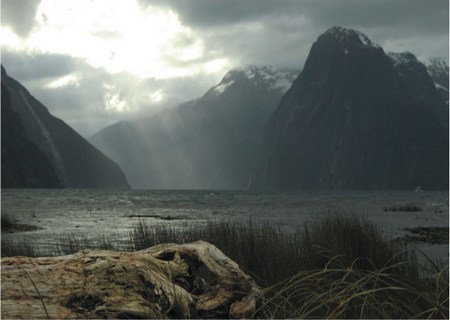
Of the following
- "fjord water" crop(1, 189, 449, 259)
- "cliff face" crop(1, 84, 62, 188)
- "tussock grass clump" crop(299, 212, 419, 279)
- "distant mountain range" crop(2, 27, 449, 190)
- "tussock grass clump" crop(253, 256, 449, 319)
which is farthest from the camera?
"distant mountain range" crop(2, 27, 449, 190)

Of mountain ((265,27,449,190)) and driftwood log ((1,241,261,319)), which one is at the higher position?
mountain ((265,27,449,190))

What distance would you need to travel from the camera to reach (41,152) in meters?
116

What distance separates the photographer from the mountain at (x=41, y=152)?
107 metres

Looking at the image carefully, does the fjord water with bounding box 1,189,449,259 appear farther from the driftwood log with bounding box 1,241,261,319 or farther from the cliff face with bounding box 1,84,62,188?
the cliff face with bounding box 1,84,62,188

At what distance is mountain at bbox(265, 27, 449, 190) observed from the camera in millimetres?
154000

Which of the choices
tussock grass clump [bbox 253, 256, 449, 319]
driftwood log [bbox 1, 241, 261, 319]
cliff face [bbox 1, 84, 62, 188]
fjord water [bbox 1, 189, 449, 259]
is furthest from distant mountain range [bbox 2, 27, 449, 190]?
driftwood log [bbox 1, 241, 261, 319]

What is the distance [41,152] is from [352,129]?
95260 millimetres

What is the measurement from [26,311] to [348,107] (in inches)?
6782

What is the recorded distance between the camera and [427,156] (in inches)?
6063

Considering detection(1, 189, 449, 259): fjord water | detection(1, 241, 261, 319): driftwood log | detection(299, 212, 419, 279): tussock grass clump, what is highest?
detection(1, 241, 261, 319): driftwood log

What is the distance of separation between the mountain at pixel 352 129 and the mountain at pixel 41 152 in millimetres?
59739

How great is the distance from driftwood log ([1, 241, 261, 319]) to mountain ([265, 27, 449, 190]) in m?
152

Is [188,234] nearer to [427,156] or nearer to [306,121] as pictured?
[427,156]

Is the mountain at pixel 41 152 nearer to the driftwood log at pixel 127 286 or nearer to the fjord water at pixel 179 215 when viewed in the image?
the fjord water at pixel 179 215
